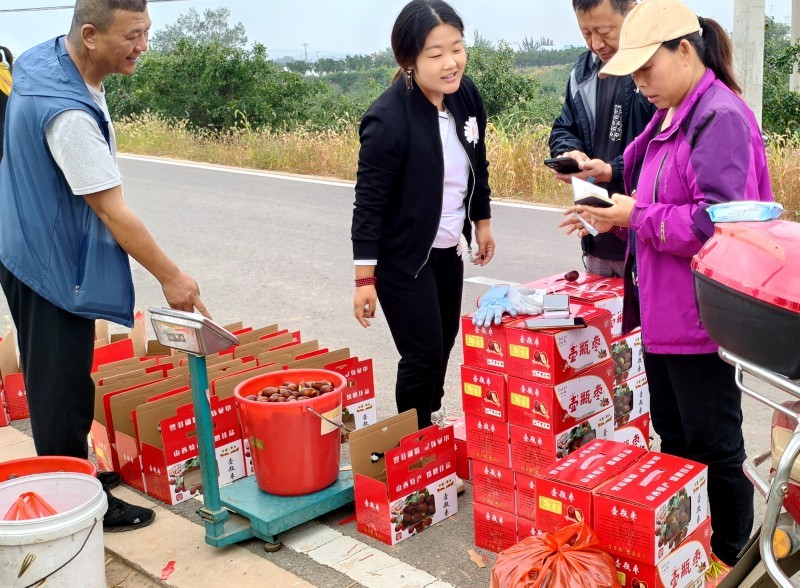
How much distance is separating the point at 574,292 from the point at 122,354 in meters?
2.58

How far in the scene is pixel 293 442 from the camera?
136 inches

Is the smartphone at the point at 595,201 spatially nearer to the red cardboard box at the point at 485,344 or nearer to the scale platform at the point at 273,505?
the red cardboard box at the point at 485,344

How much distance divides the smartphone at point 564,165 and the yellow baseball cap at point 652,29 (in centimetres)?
92

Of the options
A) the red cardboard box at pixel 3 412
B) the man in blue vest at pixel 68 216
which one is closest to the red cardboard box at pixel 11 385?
the red cardboard box at pixel 3 412

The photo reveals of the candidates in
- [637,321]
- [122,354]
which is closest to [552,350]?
[637,321]

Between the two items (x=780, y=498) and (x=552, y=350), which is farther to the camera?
(x=552, y=350)

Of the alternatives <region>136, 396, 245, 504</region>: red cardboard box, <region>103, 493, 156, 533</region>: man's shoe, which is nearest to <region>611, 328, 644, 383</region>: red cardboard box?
<region>136, 396, 245, 504</region>: red cardboard box

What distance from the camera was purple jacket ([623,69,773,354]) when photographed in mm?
2570

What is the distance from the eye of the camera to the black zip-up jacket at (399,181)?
354 cm

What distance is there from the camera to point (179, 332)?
305 cm

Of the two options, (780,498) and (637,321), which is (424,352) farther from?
(780,498)

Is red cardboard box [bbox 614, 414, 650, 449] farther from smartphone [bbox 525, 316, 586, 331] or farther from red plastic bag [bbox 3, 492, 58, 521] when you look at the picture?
red plastic bag [bbox 3, 492, 58, 521]

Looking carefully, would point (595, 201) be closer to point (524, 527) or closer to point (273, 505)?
point (524, 527)

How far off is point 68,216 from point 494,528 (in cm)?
187
